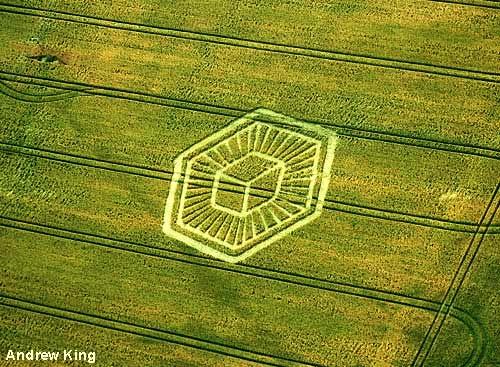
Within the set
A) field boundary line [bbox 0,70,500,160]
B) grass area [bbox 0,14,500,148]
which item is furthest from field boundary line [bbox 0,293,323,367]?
grass area [bbox 0,14,500,148]

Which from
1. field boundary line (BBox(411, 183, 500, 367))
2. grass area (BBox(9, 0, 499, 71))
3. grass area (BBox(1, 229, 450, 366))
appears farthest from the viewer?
grass area (BBox(9, 0, 499, 71))

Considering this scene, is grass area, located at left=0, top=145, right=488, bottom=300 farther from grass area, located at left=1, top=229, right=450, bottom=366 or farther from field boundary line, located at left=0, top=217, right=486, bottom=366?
grass area, located at left=1, top=229, right=450, bottom=366

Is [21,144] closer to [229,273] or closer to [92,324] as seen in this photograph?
[92,324]

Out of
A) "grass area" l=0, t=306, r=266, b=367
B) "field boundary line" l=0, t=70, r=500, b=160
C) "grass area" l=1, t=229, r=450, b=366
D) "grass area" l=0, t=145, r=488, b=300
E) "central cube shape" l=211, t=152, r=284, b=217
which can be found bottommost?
"grass area" l=0, t=306, r=266, b=367

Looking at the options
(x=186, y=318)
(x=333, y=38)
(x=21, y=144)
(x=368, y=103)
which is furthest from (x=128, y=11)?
(x=186, y=318)

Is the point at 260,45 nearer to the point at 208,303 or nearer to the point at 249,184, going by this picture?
the point at 249,184

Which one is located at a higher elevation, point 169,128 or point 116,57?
point 116,57
